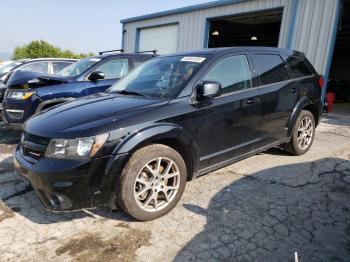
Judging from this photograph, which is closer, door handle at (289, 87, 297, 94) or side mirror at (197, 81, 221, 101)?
side mirror at (197, 81, 221, 101)

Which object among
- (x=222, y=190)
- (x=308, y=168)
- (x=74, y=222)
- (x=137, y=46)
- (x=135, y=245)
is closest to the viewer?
(x=135, y=245)

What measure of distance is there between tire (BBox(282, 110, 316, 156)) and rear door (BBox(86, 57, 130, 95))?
3.40m

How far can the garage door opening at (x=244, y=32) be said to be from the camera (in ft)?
49.9

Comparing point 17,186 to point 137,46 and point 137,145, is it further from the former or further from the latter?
point 137,46

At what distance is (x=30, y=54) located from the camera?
32656 mm

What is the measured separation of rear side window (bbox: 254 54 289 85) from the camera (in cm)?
421

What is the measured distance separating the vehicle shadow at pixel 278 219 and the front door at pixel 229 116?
0.47 meters

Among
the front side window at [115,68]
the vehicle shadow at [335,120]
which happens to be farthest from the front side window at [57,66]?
the vehicle shadow at [335,120]

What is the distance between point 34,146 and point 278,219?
2.42 meters

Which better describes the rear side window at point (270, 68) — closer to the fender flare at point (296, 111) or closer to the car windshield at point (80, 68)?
the fender flare at point (296, 111)

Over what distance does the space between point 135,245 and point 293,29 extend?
9.30 m

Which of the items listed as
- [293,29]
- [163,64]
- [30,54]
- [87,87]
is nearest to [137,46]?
[293,29]

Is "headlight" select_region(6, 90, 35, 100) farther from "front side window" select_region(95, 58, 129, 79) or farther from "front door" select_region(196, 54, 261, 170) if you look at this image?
"front door" select_region(196, 54, 261, 170)

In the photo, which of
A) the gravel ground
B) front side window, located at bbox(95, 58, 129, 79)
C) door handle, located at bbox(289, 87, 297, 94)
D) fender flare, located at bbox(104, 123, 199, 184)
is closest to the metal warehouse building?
door handle, located at bbox(289, 87, 297, 94)
